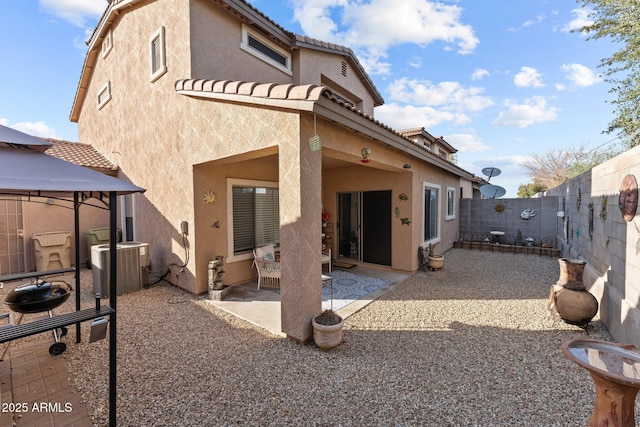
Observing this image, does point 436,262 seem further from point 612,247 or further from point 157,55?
point 157,55

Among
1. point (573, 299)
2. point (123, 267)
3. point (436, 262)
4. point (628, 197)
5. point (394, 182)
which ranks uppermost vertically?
point (394, 182)

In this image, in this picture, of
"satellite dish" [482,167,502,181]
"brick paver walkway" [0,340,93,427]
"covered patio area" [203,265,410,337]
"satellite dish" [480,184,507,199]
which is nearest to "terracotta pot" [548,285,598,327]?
"covered patio area" [203,265,410,337]

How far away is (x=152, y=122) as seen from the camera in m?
7.67

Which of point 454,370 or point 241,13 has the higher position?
point 241,13

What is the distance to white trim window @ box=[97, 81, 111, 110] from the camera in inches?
398

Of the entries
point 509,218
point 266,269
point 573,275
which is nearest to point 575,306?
point 573,275

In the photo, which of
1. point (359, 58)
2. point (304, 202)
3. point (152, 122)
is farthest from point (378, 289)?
point (359, 58)

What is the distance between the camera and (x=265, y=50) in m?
8.81

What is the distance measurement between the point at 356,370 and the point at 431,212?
26.7 feet

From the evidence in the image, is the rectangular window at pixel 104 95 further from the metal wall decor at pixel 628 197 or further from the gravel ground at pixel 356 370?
the metal wall decor at pixel 628 197

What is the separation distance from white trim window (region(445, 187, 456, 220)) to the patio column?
973cm

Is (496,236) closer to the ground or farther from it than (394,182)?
closer to the ground

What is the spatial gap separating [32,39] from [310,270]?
11.7 m

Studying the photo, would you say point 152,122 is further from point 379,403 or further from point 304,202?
point 379,403
